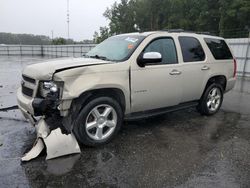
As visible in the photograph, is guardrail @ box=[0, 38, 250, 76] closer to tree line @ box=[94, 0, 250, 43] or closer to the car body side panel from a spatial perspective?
the car body side panel

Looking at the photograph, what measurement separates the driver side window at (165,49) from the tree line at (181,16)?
A: 26.8m

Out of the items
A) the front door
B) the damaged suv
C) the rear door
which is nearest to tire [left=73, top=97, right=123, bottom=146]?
the damaged suv

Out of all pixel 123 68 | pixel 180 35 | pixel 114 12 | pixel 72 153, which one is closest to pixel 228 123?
pixel 180 35

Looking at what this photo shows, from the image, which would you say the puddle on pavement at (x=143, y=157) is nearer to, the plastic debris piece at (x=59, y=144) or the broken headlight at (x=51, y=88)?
the plastic debris piece at (x=59, y=144)

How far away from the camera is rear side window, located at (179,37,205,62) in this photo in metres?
5.61

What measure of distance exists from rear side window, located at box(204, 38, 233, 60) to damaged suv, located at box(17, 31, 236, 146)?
1.2 inches

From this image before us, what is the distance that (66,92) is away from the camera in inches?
155

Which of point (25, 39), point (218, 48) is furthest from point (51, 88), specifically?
point (25, 39)

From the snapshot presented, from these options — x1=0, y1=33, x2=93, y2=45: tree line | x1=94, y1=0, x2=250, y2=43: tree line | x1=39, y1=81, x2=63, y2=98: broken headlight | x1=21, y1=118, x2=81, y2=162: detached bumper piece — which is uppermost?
x1=94, y1=0, x2=250, y2=43: tree line

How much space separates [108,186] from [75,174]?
541mm

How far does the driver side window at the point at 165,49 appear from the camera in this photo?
5.14 m

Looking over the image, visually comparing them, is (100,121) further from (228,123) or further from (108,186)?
(228,123)

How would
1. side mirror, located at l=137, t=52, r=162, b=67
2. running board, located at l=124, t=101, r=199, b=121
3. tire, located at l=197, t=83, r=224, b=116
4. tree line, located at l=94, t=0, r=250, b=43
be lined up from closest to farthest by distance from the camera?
side mirror, located at l=137, t=52, r=162, b=67
running board, located at l=124, t=101, r=199, b=121
tire, located at l=197, t=83, r=224, b=116
tree line, located at l=94, t=0, r=250, b=43

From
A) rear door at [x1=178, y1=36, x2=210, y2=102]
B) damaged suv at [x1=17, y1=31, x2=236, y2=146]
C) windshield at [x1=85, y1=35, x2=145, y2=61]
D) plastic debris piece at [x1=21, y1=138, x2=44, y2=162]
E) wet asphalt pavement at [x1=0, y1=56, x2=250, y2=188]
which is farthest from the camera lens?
rear door at [x1=178, y1=36, x2=210, y2=102]
